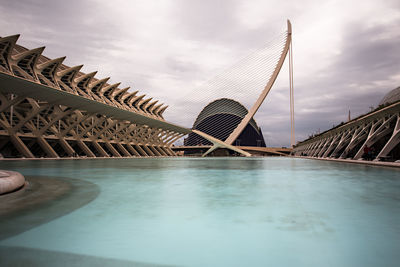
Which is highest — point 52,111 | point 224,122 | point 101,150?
point 224,122

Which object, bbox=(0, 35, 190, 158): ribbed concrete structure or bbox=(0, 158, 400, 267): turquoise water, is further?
bbox=(0, 35, 190, 158): ribbed concrete structure

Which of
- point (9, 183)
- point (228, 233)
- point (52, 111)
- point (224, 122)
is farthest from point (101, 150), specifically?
point (224, 122)

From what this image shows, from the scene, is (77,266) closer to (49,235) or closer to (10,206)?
(49,235)

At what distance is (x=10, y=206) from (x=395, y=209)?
4631 mm

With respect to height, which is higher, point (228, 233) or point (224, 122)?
point (224, 122)

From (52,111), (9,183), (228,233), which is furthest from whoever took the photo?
(52,111)

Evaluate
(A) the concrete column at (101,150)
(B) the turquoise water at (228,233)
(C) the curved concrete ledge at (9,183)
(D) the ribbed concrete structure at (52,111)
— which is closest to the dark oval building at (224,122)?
(D) the ribbed concrete structure at (52,111)

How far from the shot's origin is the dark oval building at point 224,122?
90938 mm

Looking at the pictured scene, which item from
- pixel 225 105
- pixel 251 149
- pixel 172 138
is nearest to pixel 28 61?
pixel 172 138

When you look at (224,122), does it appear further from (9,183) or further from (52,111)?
(9,183)

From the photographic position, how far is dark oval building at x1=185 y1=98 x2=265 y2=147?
90.9 meters

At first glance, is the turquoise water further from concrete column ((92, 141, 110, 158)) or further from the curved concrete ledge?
concrete column ((92, 141, 110, 158))

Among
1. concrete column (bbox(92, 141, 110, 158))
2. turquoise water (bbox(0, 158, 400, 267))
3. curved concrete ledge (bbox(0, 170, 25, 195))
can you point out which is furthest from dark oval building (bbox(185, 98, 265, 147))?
turquoise water (bbox(0, 158, 400, 267))

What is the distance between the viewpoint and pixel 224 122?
92.4 meters
